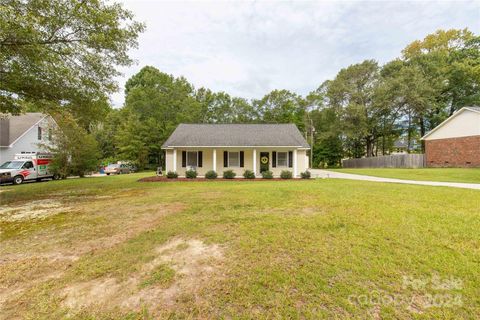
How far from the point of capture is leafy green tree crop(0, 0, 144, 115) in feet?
21.7

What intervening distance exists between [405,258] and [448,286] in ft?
2.10

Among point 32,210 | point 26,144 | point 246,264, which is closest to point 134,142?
point 26,144

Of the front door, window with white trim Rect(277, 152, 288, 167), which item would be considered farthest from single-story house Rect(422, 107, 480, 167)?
the front door

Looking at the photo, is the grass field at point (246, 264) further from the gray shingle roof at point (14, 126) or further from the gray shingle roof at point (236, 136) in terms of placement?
the gray shingle roof at point (14, 126)

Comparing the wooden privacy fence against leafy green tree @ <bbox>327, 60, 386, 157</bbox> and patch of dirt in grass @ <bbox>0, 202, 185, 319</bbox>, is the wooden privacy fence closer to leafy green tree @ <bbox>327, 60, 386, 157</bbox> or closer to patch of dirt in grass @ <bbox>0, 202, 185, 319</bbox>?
leafy green tree @ <bbox>327, 60, 386, 157</bbox>

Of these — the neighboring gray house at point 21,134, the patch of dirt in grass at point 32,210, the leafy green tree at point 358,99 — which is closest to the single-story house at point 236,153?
the patch of dirt in grass at point 32,210

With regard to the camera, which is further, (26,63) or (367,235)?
(26,63)

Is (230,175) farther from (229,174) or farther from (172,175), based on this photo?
(172,175)

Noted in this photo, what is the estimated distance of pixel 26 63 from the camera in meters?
7.71

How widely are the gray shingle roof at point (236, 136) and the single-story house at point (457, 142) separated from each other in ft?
54.3

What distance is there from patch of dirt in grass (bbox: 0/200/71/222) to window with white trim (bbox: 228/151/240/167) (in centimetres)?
1126

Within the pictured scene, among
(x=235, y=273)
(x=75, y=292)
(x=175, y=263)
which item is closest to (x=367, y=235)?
(x=235, y=273)

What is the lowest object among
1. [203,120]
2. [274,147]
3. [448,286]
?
[448,286]

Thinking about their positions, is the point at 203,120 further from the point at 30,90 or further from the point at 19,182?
the point at 30,90
